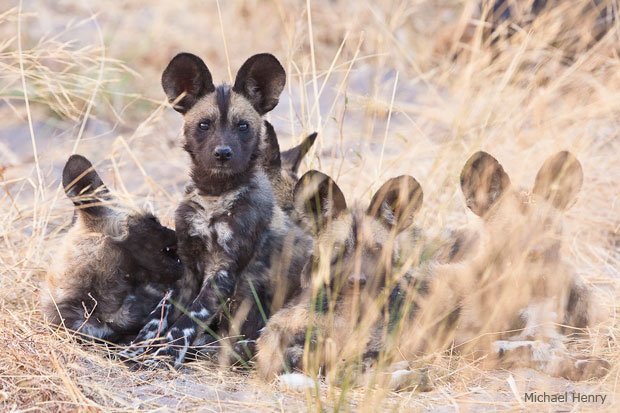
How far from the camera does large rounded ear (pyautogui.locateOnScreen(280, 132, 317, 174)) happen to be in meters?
5.51

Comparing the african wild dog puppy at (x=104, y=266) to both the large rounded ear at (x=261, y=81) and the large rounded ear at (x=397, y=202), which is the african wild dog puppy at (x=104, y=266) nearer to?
the large rounded ear at (x=261, y=81)

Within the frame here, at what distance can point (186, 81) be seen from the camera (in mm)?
4887

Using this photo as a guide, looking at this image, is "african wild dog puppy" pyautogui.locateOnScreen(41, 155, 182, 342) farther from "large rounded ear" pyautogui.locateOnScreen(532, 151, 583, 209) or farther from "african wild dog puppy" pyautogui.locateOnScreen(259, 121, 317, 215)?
"large rounded ear" pyautogui.locateOnScreen(532, 151, 583, 209)

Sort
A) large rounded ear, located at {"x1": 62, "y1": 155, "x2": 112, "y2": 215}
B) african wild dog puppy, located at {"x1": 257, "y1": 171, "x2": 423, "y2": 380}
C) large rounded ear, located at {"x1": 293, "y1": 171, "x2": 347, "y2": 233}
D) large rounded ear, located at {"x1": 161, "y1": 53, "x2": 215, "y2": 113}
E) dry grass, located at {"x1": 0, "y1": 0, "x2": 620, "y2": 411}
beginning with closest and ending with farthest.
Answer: dry grass, located at {"x1": 0, "y1": 0, "x2": 620, "y2": 411}
african wild dog puppy, located at {"x1": 257, "y1": 171, "x2": 423, "y2": 380}
large rounded ear, located at {"x1": 293, "y1": 171, "x2": 347, "y2": 233}
large rounded ear, located at {"x1": 62, "y1": 155, "x2": 112, "y2": 215}
large rounded ear, located at {"x1": 161, "y1": 53, "x2": 215, "y2": 113}

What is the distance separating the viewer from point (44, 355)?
3920 mm

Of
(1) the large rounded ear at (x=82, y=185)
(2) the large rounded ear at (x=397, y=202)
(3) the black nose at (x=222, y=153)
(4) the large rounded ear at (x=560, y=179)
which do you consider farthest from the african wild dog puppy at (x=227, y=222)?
(4) the large rounded ear at (x=560, y=179)

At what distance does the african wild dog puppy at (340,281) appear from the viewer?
411cm

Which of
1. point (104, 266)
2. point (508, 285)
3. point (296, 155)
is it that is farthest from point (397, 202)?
point (104, 266)

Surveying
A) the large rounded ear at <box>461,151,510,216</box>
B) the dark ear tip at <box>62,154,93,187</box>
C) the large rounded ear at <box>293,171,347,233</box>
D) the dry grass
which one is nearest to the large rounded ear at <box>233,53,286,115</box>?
the dry grass

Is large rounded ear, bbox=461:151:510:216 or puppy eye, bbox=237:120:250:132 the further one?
puppy eye, bbox=237:120:250:132

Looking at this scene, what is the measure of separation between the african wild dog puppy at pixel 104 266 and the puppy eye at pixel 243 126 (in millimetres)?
638

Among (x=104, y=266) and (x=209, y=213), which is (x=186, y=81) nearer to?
(x=209, y=213)

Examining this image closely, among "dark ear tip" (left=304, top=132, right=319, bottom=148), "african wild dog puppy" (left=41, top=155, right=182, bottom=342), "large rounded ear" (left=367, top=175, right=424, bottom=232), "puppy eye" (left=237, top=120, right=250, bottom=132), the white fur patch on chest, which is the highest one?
"puppy eye" (left=237, top=120, right=250, bottom=132)

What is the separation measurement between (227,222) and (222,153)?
35cm
